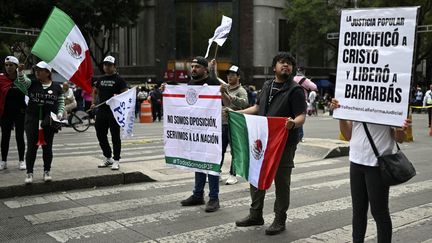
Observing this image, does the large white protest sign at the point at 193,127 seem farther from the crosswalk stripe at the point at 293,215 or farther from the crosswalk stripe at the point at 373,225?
the crosswalk stripe at the point at 373,225

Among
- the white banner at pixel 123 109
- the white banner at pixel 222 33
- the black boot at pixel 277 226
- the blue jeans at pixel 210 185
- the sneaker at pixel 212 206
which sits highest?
the white banner at pixel 222 33

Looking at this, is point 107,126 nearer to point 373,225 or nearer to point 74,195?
point 74,195

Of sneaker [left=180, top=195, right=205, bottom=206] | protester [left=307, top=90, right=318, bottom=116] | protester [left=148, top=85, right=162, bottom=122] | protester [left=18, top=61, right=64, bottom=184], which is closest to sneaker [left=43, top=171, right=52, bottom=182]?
protester [left=18, top=61, right=64, bottom=184]

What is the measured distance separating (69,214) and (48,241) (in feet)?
3.64

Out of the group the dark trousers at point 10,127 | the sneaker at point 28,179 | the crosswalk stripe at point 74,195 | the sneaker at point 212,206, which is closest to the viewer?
the sneaker at point 212,206

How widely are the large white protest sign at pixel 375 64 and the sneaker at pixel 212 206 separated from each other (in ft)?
8.67

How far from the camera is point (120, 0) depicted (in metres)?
38.8

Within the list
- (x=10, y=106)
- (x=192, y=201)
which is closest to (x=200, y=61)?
(x=192, y=201)

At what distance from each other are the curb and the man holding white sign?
1.63m

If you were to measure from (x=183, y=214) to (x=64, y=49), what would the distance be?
123 inches

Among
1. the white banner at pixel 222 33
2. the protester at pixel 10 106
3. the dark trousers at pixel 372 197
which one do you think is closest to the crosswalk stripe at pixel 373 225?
the dark trousers at pixel 372 197

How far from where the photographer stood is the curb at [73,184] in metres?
7.44

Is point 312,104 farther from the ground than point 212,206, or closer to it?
closer to it

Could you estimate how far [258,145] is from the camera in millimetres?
5750
